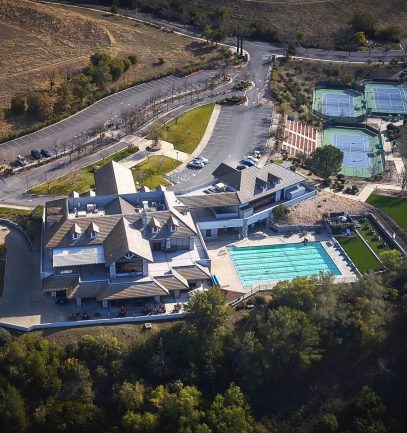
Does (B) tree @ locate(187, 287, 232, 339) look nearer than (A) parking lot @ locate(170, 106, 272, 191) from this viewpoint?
Yes

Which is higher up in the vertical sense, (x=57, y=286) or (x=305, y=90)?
(x=305, y=90)

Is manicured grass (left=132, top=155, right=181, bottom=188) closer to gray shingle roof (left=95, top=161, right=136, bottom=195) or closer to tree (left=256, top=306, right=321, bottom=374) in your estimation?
gray shingle roof (left=95, top=161, right=136, bottom=195)

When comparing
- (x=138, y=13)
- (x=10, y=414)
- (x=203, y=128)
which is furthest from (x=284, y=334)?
(x=138, y=13)

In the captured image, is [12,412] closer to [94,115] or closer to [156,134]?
[156,134]

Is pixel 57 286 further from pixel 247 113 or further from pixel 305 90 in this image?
pixel 305 90

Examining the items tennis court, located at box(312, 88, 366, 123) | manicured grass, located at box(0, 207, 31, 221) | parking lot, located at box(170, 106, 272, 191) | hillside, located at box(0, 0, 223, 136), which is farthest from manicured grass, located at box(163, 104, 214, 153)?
manicured grass, located at box(0, 207, 31, 221)

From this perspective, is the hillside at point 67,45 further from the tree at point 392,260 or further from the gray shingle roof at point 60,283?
the tree at point 392,260

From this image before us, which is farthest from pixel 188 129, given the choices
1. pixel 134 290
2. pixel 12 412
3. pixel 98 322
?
pixel 12 412

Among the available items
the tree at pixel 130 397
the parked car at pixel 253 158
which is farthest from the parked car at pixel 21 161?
the tree at pixel 130 397
